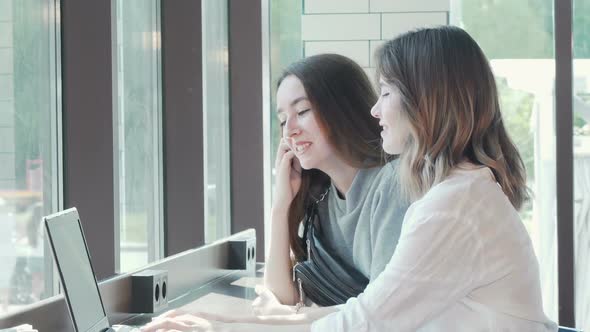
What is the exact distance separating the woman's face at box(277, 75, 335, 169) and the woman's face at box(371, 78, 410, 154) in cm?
70

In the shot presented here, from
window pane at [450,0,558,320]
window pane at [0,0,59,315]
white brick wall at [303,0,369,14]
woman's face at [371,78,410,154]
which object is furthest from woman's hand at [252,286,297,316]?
white brick wall at [303,0,369,14]

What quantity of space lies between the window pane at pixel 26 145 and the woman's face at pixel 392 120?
1.06m

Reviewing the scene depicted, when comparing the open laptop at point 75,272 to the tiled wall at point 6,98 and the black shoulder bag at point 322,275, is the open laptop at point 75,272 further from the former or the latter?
the black shoulder bag at point 322,275

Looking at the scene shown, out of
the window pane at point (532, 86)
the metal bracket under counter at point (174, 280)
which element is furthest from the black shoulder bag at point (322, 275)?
the window pane at point (532, 86)

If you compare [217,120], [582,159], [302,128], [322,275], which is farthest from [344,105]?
[582,159]

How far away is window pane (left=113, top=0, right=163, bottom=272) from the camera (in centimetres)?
306

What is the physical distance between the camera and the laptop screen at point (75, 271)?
1.72 meters

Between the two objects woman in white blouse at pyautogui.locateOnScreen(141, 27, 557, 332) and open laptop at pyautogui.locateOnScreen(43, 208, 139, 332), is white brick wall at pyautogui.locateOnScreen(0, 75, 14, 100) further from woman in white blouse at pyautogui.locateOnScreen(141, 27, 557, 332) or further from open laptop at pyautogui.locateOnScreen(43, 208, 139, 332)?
woman in white blouse at pyautogui.locateOnScreen(141, 27, 557, 332)

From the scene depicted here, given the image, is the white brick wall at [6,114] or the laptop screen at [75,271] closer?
the laptop screen at [75,271]

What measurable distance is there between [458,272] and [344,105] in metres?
1.01

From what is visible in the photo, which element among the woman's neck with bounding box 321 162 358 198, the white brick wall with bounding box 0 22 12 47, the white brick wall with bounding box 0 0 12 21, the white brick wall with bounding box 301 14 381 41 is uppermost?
the white brick wall with bounding box 301 14 381 41

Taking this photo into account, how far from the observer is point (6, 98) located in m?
2.21

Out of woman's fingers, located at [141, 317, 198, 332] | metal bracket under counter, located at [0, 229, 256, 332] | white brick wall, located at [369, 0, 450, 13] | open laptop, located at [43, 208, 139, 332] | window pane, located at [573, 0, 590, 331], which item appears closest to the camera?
woman's fingers, located at [141, 317, 198, 332]

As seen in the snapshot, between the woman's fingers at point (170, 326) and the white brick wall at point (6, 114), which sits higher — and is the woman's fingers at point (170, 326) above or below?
below
